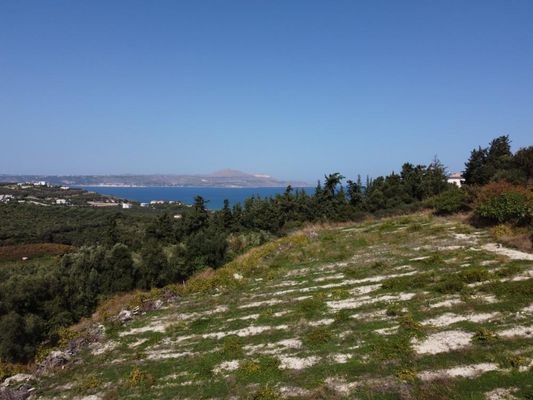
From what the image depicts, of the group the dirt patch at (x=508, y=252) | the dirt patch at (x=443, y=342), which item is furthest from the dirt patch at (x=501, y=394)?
the dirt patch at (x=508, y=252)

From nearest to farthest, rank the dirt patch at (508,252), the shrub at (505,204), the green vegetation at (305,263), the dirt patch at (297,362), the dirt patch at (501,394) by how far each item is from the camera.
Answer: the dirt patch at (501,394), the dirt patch at (297,362), the green vegetation at (305,263), the dirt patch at (508,252), the shrub at (505,204)

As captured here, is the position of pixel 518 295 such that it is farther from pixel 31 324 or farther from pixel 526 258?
pixel 31 324

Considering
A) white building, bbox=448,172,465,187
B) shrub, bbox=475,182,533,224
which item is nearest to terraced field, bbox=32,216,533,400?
shrub, bbox=475,182,533,224

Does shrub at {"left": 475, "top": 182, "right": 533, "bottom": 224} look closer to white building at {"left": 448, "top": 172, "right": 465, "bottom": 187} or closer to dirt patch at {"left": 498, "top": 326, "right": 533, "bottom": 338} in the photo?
dirt patch at {"left": 498, "top": 326, "right": 533, "bottom": 338}

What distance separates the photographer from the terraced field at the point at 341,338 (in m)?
10.4

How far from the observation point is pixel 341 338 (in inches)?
528

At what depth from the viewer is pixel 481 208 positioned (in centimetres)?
2716

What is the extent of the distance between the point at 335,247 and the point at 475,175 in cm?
2633

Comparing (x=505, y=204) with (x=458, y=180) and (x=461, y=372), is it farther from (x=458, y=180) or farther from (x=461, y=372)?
(x=458, y=180)

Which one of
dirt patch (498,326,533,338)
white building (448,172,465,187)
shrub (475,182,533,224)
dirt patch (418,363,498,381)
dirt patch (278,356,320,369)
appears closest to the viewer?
dirt patch (418,363,498,381)

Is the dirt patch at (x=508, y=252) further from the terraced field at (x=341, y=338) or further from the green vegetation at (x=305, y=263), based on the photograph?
the green vegetation at (x=305, y=263)

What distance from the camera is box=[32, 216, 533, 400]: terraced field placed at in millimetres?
10422

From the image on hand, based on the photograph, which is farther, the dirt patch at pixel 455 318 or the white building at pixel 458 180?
the white building at pixel 458 180

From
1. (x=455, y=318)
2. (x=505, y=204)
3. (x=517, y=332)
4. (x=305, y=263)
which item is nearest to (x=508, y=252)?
(x=505, y=204)
